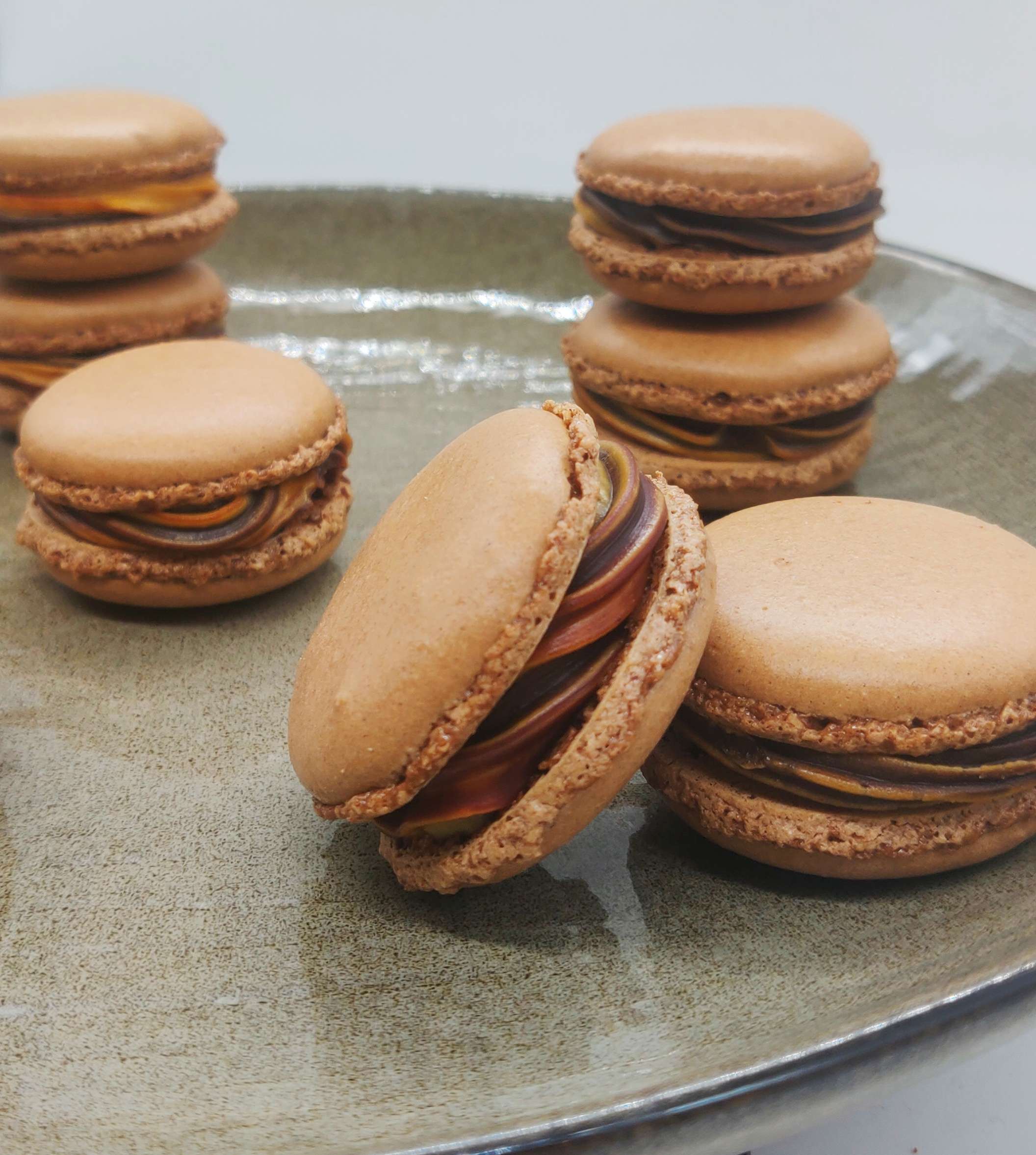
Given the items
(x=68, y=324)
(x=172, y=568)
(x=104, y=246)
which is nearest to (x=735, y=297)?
(x=172, y=568)

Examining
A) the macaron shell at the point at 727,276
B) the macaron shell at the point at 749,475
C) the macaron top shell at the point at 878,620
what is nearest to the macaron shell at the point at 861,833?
the macaron top shell at the point at 878,620

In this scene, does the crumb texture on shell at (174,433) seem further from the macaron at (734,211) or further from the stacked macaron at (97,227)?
the macaron at (734,211)

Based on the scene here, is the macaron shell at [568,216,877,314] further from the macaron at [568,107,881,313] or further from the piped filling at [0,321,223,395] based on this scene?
the piped filling at [0,321,223,395]

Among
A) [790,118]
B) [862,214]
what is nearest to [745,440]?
[862,214]

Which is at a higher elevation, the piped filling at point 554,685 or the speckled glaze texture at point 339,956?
the piped filling at point 554,685

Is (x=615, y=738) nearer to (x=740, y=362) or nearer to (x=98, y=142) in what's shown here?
(x=740, y=362)

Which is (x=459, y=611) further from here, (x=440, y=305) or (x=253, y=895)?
(x=440, y=305)
